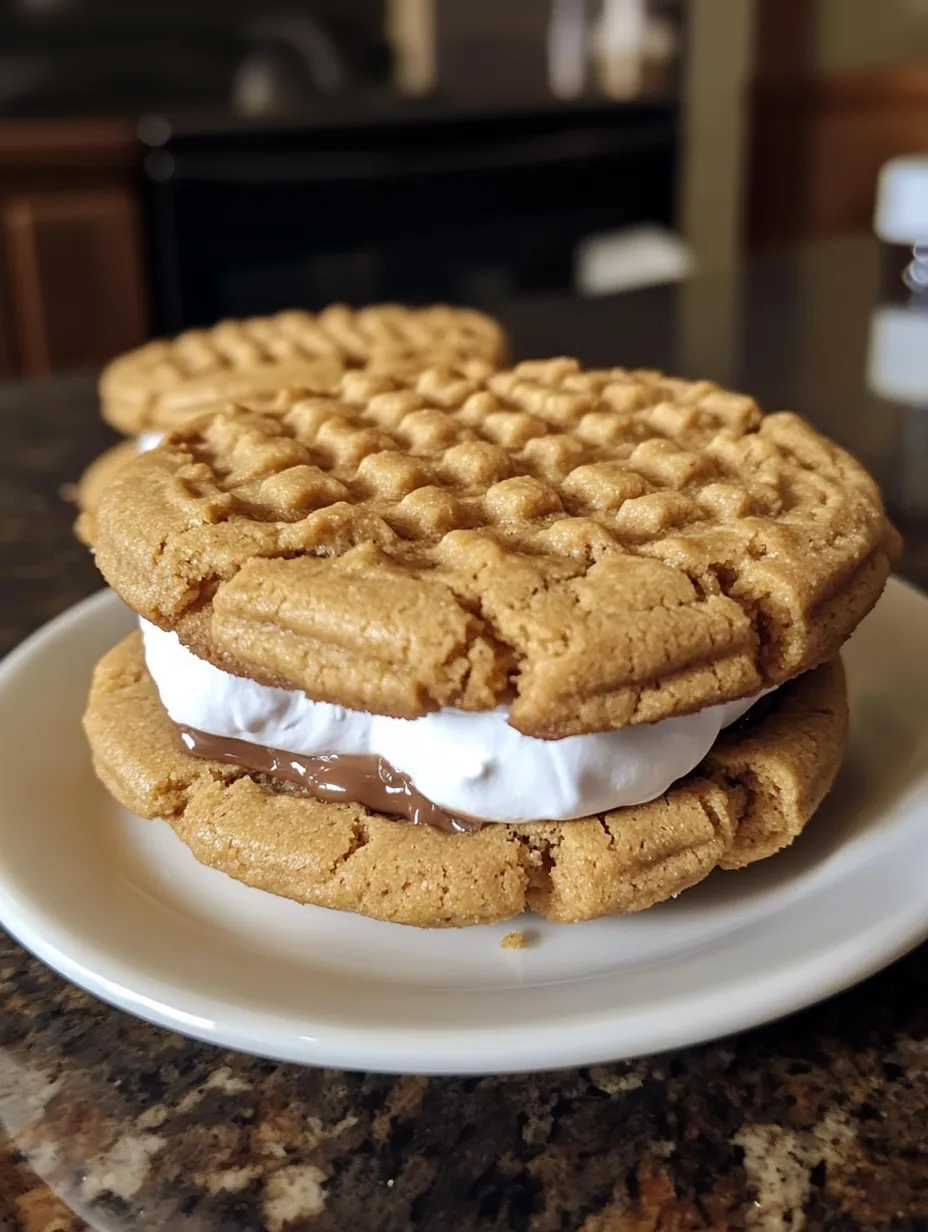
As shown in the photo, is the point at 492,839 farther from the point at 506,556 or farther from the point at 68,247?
the point at 68,247

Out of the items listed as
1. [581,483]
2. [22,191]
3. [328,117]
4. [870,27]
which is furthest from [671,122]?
[581,483]

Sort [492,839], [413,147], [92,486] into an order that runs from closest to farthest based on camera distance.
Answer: [492,839] → [92,486] → [413,147]

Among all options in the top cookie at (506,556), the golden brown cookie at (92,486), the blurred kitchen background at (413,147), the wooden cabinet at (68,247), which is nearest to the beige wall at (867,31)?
the blurred kitchen background at (413,147)

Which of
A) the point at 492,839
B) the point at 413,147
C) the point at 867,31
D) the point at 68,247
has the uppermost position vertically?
the point at 867,31

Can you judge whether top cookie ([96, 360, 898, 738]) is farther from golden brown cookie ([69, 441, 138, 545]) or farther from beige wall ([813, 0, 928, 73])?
beige wall ([813, 0, 928, 73])

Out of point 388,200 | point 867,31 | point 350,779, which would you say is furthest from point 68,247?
point 867,31

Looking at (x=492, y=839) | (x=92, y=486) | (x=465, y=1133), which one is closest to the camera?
(x=465, y=1133)

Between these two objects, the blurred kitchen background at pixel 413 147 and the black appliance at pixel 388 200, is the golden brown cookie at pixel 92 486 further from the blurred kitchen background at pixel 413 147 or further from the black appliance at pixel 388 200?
the black appliance at pixel 388 200
